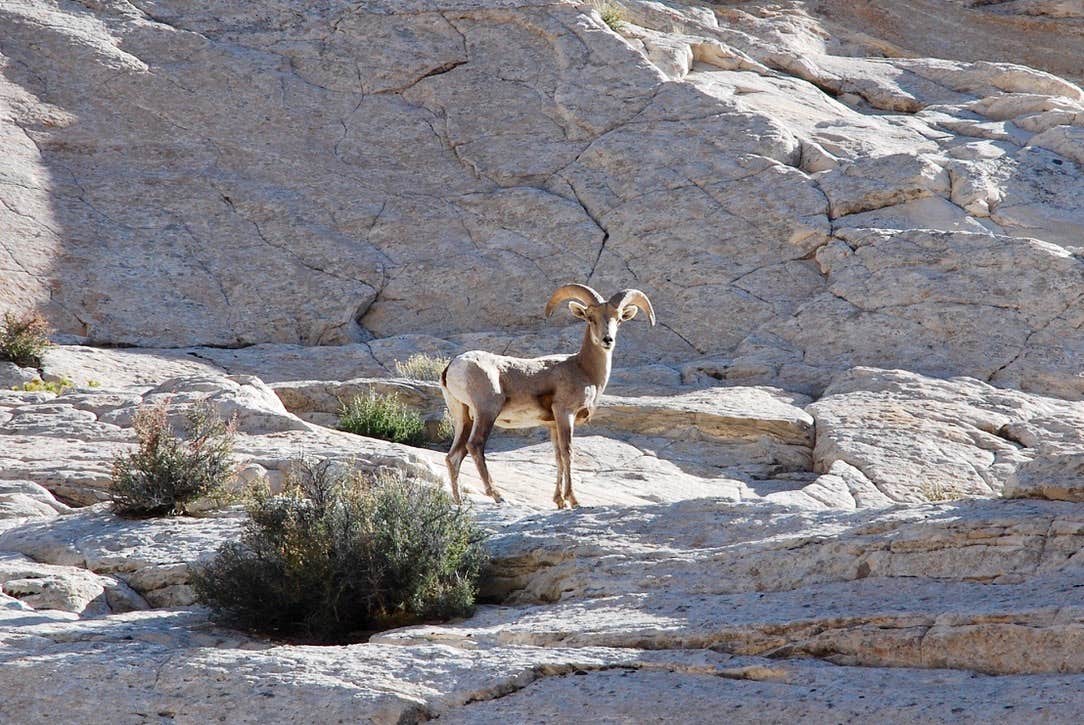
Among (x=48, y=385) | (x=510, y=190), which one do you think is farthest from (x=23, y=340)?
(x=510, y=190)

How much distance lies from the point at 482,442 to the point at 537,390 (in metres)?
0.90

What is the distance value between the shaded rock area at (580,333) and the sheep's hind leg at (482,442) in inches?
A: 13.4

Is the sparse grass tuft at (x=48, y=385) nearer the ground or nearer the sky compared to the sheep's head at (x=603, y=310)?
nearer the ground

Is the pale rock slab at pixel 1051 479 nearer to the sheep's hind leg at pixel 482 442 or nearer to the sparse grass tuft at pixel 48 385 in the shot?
the sheep's hind leg at pixel 482 442

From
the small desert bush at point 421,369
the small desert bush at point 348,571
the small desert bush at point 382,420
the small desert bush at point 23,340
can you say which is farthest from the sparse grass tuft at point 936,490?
the small desert bush at point 23,340

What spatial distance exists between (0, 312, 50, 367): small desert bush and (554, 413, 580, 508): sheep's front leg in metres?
6.24

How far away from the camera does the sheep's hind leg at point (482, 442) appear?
10.6 meters

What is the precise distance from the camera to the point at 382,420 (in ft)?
43.1

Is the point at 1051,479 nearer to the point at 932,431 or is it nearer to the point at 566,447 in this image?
the point at 566,447

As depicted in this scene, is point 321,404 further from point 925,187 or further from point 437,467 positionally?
point 925,187

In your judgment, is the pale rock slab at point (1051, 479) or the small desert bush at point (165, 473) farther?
the small desert bush at point (165, 473)

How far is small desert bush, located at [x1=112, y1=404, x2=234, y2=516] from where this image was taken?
8680 millimetres

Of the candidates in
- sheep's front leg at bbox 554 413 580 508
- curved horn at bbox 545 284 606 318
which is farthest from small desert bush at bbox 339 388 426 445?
sheep's front leg at bbox 554 413 580 508

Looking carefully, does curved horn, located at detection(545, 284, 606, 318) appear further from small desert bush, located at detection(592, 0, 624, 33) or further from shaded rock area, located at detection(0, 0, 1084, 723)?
small desert bush, located at detection(592, 0, 624, 33)
